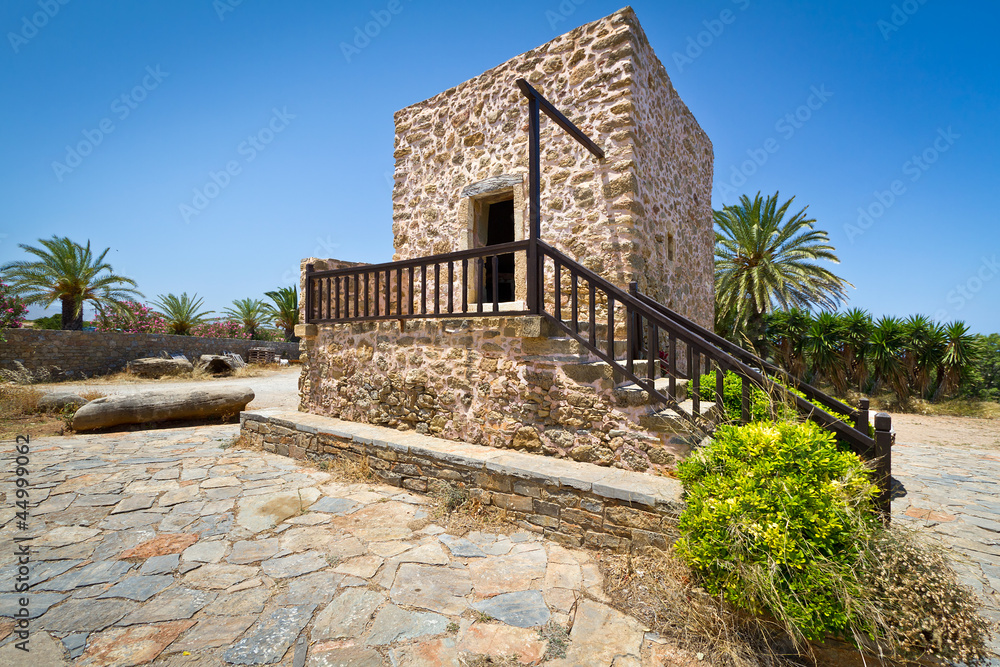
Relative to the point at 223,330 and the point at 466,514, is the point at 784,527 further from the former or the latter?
the point at 223,330

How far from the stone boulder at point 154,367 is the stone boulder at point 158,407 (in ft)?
25.8

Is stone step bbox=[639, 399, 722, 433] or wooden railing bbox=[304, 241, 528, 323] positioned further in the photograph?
wooden railing bbox=[304, 241, 528, 323]

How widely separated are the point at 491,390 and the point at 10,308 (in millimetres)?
18986

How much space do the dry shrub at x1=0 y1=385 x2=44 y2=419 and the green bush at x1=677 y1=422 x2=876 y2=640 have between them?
11372 millimetres

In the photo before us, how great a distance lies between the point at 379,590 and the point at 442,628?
56 centimetres

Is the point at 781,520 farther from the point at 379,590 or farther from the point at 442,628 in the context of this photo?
the point at 379,590

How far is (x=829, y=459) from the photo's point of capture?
2.36 m

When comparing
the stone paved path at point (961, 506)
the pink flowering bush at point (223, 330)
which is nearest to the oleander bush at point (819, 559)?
the stone paved path at point (961, 506)

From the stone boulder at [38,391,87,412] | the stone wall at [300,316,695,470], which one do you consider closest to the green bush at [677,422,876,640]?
the stone wall at [300,316,695,470]

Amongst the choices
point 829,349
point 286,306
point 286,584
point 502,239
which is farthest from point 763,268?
point 286,306

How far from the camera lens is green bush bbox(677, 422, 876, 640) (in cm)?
198

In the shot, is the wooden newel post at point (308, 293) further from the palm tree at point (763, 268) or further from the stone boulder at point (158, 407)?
the palm tree at point (763, 268)

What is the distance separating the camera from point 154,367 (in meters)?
14.1

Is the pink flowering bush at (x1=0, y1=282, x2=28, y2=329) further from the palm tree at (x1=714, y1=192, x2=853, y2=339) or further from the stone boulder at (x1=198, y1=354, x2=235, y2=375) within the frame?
the palm tree at (x1=714, y1=192, x2=853, y2=339)
